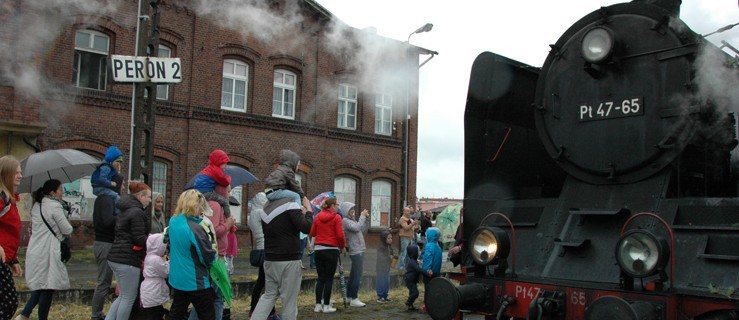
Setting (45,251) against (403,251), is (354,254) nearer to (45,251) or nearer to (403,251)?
(45,251)

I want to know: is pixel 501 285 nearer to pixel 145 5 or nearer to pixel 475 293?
pixel 475 293

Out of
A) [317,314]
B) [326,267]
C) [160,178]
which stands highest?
[160,178]

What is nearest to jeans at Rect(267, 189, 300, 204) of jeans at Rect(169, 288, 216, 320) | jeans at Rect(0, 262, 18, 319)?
jeans at Rect(169, 288, 216, 320)

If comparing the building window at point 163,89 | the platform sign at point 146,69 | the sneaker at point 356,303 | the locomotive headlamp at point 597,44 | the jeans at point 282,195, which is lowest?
the sneaker at point 356,303

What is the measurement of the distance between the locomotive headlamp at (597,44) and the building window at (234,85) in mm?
14732

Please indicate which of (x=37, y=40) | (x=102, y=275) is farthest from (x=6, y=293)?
(x=37, y=40)

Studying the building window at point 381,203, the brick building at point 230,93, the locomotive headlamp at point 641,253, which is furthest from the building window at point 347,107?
the locomotive headlamp at point 641,253

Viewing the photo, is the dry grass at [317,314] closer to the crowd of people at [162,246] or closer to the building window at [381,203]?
the crowd of people at [162,246]

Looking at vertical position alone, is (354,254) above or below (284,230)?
A: below

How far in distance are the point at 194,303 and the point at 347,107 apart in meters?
16.6

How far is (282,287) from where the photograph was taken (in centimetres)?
588

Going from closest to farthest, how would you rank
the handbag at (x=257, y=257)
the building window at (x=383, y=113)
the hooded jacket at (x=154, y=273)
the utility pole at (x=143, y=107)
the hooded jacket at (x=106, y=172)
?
the hooded jacket at (x=154, y=273) < the hooded jacket at (x=106, y=172) < the handbag at (x=257, y=257) < the utility pole at (x=143, y=107) < the building window at (x=383, y=113)

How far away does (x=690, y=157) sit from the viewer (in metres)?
4.68

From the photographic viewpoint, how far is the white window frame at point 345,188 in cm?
2116
